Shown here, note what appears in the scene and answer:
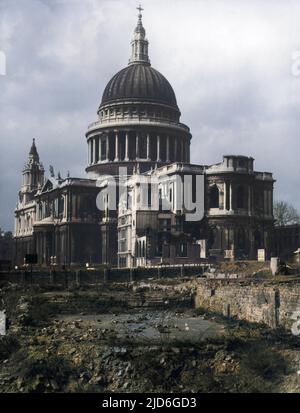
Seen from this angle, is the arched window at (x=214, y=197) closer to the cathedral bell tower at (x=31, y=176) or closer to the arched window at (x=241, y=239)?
the arched window at (x=241, y=239)

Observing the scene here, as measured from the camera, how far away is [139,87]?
346ft

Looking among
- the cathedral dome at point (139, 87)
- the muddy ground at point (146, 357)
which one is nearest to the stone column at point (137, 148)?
the cathedral dome at point (139, 87)

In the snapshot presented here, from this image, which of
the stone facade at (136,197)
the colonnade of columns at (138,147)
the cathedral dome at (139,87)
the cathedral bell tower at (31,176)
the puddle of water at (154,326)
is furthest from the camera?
the cathedral bell tower at (31,176)

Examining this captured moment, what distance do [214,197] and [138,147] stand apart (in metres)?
24.2

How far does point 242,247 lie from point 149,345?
53930 mm

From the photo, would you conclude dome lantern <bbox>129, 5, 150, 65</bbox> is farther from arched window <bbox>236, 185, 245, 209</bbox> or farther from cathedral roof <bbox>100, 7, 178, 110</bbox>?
arched window <bbox>236, 185, 245, 209</bbox>

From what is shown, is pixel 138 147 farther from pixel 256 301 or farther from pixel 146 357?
pixel 146 357

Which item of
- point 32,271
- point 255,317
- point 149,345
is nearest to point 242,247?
point 32,271

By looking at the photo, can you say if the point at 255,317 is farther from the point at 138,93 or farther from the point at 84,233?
the point at 138,93

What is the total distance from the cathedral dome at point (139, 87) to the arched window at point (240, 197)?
30.6 meters

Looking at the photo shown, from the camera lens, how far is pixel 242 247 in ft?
258

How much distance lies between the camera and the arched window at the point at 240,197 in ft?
262

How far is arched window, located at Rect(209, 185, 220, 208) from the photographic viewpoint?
80125 mm

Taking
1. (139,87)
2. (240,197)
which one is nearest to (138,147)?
(139,87)
